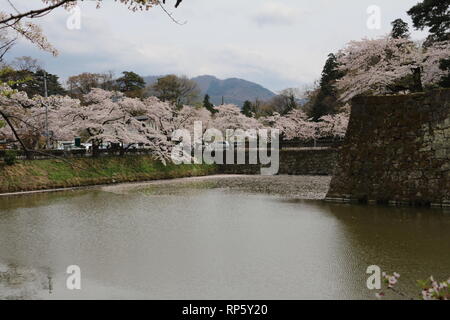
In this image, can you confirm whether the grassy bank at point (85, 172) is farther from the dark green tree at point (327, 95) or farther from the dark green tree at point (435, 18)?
the dark green tree at point (435, 18)

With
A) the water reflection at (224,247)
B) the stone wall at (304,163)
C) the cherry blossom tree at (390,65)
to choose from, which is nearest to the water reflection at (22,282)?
the water reflection at (224,247)

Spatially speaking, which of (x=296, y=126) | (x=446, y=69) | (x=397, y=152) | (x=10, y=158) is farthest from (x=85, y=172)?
(x=296, y=126)

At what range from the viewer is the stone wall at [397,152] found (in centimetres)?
1125

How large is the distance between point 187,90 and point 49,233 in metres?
38.8

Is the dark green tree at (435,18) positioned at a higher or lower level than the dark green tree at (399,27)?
lower

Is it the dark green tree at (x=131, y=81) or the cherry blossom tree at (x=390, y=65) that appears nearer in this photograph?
the cherry blossom tree at (x=390, y=65)

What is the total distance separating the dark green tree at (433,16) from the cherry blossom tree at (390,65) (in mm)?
947

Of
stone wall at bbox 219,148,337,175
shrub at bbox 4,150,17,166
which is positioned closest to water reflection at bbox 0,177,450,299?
shrub at bbox 4,150,17,166

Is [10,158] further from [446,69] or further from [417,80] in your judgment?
[446,69]

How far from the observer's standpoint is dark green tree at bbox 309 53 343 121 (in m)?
35.1

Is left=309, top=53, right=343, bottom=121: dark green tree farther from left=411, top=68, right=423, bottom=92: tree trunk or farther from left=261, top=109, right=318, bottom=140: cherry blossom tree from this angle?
left=411, top=68, right=423, bottom=92: tree trunk

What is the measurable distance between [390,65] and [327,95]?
698 inches

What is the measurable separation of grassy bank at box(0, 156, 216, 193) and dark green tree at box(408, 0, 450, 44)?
51.7 ft
